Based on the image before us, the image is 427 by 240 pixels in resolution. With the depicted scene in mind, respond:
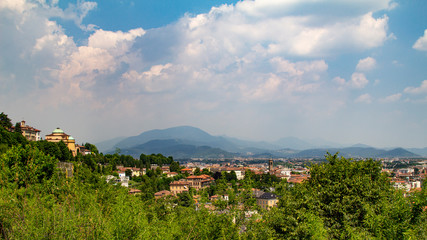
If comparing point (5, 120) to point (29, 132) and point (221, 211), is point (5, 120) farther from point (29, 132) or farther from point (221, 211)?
point (221, 211)

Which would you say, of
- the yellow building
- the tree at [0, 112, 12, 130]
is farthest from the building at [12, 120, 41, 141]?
the tree at [0, 112, 12, 130]

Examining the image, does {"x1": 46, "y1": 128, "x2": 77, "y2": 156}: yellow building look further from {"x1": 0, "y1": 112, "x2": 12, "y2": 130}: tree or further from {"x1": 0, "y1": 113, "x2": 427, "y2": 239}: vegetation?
{"x1": 0, "y1": 113, "x2": 427, "y2": 239}: vegetation

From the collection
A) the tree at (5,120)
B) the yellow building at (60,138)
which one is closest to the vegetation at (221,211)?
the tree at (5,120)

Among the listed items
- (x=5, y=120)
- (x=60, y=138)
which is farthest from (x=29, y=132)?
(x=5, y=120)

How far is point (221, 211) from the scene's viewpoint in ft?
25.9

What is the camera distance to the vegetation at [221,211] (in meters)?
5.51

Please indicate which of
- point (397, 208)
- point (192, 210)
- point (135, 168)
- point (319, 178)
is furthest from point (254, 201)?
point (135, 168)

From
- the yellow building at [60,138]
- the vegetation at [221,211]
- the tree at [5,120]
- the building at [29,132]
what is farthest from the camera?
the yellow building at [60,138]

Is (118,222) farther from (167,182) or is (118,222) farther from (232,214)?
(167,182)

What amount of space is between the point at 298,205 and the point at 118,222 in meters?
6.11

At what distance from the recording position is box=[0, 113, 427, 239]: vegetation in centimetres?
551

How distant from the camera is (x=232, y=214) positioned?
7441 millimetres

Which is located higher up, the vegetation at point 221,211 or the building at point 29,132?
the building at point 29,132

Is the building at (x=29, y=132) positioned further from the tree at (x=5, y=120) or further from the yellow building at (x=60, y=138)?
the tree at (x=5, y=120)
